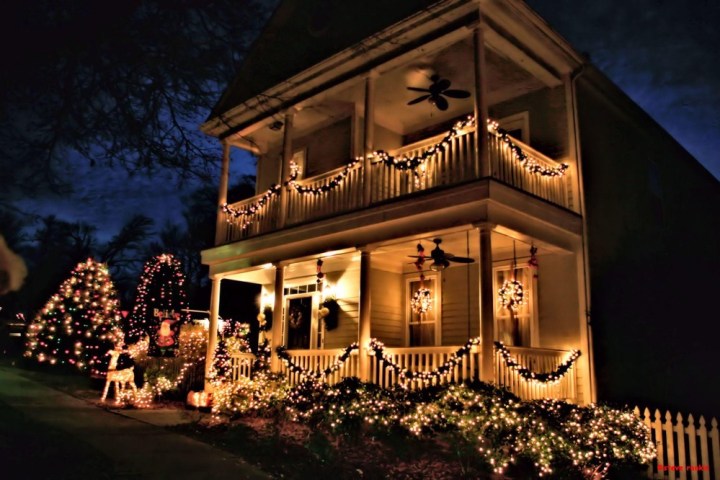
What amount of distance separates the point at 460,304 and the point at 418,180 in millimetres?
3524

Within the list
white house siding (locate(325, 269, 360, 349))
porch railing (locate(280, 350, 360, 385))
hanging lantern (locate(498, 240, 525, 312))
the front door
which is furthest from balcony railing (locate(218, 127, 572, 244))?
the front door

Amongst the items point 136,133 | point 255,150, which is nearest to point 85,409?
point 255,150

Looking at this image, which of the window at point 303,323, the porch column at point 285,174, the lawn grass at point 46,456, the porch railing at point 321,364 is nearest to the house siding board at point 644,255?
the porch railing at point 321,364

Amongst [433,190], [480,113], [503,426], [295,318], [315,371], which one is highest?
[480,113]

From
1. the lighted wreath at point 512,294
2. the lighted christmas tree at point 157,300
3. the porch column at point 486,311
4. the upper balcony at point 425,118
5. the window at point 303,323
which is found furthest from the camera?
the lighted christmas tree at point 157,300

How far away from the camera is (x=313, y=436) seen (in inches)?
398

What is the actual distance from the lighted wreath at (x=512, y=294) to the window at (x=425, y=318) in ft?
7.26

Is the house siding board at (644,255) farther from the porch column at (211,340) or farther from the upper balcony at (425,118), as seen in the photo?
the porch column at (211,340)

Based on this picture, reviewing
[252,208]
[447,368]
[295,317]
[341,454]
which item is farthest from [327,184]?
[341,454]

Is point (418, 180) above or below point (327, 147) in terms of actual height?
below

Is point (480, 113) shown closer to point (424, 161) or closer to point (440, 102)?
point (424, 161)

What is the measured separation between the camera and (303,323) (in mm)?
16453

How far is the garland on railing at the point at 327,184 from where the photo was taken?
12244 mm

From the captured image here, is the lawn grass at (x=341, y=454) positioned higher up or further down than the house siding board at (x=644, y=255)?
further down
